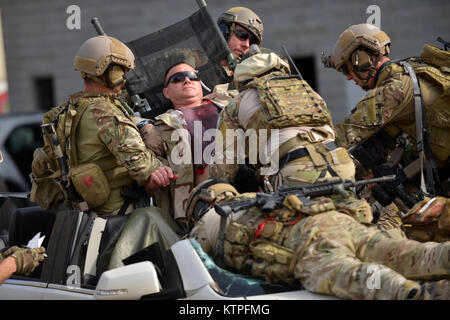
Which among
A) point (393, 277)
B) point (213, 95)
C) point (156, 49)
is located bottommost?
point (393, 277)

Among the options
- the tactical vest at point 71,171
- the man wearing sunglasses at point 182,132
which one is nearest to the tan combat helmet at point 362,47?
the man wearing sunglasses at point 182,132

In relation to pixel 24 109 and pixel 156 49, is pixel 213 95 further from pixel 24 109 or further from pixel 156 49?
pixel 24 109

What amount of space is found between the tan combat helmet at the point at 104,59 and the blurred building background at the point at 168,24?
7534 mm

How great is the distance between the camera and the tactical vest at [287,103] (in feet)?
13.9

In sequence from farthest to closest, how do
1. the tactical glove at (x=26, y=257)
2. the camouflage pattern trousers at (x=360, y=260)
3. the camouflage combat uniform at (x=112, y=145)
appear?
the camouflage combat uniform at (x=112, y=145) < the tactical glove at (x=26, y=257) < the camouflage pattern trousers at (x=360, y=260)

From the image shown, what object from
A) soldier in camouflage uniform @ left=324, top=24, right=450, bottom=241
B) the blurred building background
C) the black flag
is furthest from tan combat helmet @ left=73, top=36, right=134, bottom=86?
the blurred building background

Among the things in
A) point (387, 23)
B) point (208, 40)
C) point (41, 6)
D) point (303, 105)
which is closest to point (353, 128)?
point (303, 105)

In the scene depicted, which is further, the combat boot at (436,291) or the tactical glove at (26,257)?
the tactical glove at (26,257)

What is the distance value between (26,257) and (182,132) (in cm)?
149

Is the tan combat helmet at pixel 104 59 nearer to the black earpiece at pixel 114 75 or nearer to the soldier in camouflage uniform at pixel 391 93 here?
the black earpiece at pixel 114 75

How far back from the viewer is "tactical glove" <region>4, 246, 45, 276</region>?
163 inches

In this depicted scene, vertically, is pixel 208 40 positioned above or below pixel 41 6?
below

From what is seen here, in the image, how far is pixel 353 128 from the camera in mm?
5172

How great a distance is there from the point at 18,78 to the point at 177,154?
12309 millimetres
